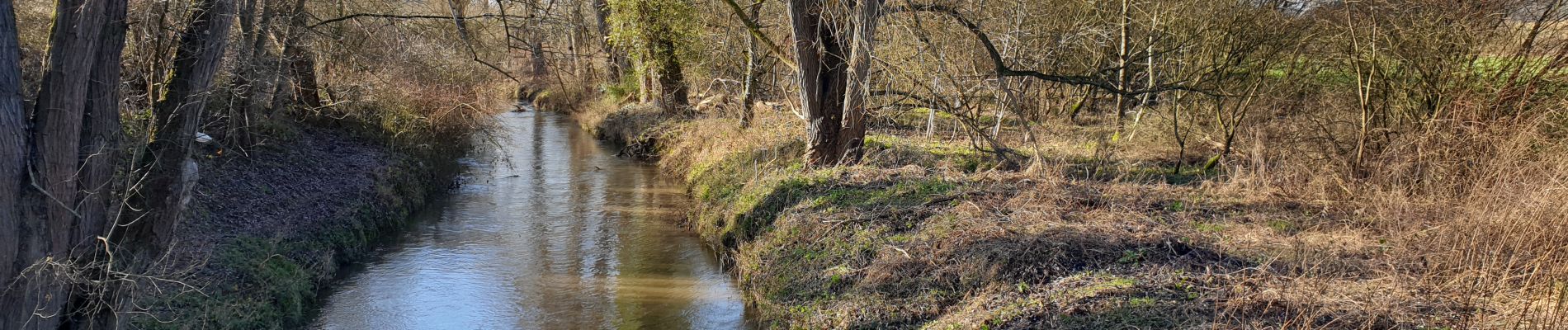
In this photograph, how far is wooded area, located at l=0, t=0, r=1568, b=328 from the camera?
619 cm

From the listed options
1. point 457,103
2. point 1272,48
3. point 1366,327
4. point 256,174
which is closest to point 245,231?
point 256,174

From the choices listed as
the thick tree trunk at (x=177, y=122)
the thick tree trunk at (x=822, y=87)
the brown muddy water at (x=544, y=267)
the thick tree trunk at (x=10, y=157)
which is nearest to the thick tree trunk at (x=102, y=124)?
the thick tree trunk at (x=10, y=157)

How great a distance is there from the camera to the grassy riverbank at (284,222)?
27.3 feet

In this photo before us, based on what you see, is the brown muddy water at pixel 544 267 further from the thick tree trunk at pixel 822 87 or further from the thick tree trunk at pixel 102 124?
the thick tree trunk at pixel 102 124

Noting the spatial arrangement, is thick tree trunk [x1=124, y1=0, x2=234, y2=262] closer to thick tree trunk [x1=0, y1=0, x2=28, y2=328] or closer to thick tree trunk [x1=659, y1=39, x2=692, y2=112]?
thick tree trunk [x1=0, y1=0, x2=28, y2=328]

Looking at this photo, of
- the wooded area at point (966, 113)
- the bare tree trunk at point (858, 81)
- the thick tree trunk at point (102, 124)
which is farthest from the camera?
the bare tree trunk at point (858, 81)

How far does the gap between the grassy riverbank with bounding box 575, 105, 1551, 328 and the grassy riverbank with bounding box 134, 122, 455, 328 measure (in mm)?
4753

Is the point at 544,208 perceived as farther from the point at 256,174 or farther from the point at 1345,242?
the point at 1345,242

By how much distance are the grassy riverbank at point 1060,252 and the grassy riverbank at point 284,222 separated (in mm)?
4753

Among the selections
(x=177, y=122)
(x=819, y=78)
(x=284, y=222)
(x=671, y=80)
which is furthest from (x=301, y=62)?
(x=671, y=80)

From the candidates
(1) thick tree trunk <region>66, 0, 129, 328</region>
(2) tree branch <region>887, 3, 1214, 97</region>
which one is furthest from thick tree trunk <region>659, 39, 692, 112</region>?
(1) thick tree trunk <region>66, 0, 129, 328</region>

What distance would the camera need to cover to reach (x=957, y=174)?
450 inches

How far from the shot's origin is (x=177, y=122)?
7363 millimetres

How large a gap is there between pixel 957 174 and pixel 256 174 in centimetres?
934
